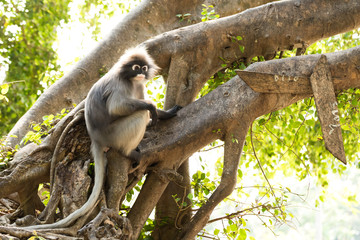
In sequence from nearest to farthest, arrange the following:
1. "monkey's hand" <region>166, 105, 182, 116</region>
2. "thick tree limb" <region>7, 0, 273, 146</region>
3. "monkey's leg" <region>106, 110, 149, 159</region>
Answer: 1. "monkey's leg" <region>106, 110, 149, 159</region>
2. "monkey's hand" <region>166, 105, 182, 116</region>
3. "thick tree limb" <region>7, 0, 273, 146</region>

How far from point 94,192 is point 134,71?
884 millimetres

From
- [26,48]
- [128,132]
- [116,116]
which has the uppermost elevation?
[26,48]

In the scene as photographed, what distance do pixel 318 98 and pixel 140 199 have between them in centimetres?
140

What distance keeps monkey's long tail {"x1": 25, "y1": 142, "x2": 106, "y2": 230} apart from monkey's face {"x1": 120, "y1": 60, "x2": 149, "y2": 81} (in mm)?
537

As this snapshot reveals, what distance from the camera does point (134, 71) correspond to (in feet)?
10.1

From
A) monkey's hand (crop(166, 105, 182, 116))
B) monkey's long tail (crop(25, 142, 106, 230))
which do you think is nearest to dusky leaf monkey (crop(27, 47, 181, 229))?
monkey's long tail (crop(25, 142, 106, 230))

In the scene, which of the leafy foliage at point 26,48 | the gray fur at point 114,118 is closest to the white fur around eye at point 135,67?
the gray fur at point 114,118

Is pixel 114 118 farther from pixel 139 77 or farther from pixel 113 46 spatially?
pixel 113 46

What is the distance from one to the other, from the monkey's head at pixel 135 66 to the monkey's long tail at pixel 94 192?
55cm

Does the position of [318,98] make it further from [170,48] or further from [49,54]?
[49,54]

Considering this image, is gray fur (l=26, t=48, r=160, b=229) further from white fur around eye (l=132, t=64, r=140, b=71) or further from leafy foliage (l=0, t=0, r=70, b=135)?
leafy foliage (l=0, t=0, r=70, b=135)

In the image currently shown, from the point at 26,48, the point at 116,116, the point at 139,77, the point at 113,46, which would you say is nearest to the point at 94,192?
the point at 116,116

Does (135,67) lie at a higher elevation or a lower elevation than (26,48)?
lower

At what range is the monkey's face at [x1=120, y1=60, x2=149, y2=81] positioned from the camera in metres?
3.07
